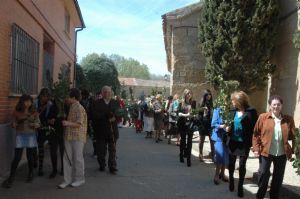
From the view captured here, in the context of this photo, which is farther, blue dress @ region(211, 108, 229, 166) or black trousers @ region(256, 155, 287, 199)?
blue dress @ region(211, 108, 229, 166)

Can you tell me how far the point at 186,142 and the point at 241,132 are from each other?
3478 millimetres

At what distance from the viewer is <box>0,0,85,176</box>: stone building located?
833cm

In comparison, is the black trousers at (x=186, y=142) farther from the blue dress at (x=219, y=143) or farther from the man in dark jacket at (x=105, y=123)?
the man in dark jacket at (x=105, y=123)

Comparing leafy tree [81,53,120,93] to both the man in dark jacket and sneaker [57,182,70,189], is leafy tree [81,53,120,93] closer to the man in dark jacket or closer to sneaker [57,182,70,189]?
the man in dark jacket

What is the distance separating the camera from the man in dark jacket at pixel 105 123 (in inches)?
352

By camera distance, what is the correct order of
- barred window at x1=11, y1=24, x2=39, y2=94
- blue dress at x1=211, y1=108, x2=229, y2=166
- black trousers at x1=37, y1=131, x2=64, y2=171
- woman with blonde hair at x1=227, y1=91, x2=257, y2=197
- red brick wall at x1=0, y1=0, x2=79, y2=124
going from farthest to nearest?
barred window at x1=11, y1=24, x2=39, y2=94, black trousers at x1=37, y1=131, x2=64, y2=171, red brick wall at x1=0, y1=0, x2=79, y2=124, blue dress at x1=211, y1=108, x2=229, y2=166, woman with blonde hair at x1=227, y1=91, x2=257, y2=197

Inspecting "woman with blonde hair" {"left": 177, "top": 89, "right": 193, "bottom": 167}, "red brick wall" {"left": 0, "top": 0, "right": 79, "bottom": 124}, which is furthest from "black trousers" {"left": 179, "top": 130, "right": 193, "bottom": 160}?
"red brick wall" {"left": 0, "top": 0, "right": 79, "bottom": 124}

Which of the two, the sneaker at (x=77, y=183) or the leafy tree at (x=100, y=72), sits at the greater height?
the leafy tree at (x=100, y=72)

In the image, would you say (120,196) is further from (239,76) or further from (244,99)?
(239,76)

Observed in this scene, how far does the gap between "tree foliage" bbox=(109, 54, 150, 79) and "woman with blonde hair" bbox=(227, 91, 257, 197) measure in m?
115

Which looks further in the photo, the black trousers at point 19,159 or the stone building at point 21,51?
the stone building at point 21,51

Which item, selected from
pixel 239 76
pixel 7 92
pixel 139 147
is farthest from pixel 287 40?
pixel 7 92

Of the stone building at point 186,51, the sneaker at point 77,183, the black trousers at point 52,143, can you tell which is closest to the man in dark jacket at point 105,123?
the black trousers at point 52,143

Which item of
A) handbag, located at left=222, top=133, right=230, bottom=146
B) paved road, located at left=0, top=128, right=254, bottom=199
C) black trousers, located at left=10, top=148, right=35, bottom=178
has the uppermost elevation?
handbag, located at left=222, top=133, right=230, bottom=146
